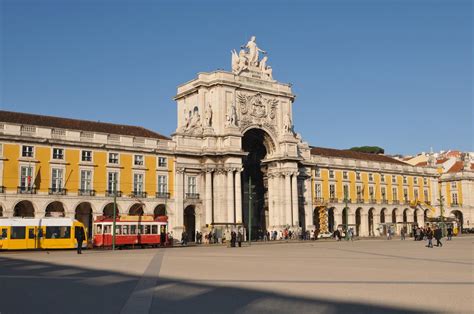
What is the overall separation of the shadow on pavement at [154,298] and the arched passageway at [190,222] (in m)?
49.4

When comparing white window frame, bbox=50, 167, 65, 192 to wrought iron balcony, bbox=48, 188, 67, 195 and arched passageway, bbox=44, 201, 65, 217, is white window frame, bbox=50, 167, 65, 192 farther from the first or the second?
arched passageway, bbox=44, 201, 65, 217

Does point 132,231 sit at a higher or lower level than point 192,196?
lower

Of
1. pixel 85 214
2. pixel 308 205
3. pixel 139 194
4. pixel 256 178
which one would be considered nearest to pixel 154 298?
pixel 139 194

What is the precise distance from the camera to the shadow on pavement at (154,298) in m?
12.6

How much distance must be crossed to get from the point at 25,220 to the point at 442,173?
8841 cm

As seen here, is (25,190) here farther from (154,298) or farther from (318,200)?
(154,298)

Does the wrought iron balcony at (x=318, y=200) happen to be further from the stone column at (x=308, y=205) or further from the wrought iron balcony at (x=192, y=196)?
the wrought iron balcony at (x=192, y=196)

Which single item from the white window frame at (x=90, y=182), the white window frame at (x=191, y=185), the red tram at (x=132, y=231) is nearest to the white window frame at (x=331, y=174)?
the white window frame at (x=191, y=185)

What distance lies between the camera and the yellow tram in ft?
142

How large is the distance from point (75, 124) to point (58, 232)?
22.5 m

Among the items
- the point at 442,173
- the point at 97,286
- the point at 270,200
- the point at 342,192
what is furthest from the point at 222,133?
the point at 442,173

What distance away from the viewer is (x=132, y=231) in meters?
50.2

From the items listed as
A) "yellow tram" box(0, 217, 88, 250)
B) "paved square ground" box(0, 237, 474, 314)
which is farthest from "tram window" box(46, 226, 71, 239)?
"paved square ground" box(0, 237, 474, 314)

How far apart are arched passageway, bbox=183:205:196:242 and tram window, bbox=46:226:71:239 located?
2431cm
